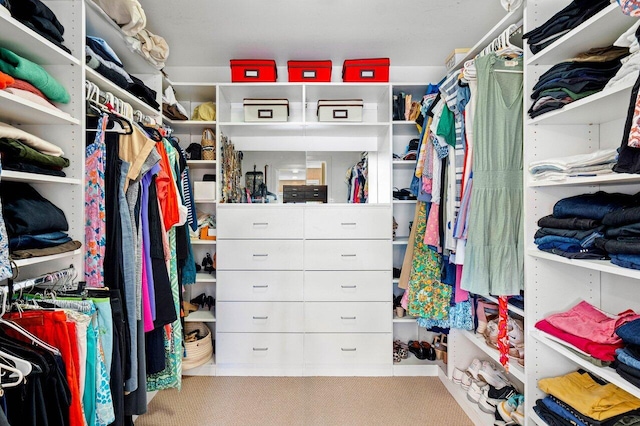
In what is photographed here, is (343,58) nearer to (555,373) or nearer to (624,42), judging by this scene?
(624,42)

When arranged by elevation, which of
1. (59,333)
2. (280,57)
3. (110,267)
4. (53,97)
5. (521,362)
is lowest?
(521,362)

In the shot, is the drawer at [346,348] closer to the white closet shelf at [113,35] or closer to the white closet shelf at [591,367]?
the white closet shelf at [591,367]

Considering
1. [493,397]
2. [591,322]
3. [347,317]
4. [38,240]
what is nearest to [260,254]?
[347,317]

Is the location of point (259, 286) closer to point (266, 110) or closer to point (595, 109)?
point (266, 110)

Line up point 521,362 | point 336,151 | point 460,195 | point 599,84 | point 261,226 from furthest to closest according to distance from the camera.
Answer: point 336,151 < point 261,226 < point 460,195 < point 521,362 < point 599,84

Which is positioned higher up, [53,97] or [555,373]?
[53,97]

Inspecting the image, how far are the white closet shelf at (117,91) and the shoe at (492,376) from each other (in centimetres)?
252

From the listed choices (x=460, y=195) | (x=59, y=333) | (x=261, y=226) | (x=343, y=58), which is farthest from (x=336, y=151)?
(x=59, y=333)

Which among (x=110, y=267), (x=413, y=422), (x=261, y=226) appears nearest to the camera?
(x=110, y=267)

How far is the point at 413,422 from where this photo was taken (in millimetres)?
2039

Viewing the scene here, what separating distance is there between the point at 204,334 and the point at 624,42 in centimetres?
273

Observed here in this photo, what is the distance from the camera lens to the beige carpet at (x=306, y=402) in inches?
81.0

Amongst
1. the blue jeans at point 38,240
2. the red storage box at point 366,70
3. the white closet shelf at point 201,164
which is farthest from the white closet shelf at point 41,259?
the red storage box at point 366,70

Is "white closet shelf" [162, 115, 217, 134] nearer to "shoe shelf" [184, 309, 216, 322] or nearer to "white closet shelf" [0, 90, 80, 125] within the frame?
"white closet shelf" [0, 90, 80, 125]
